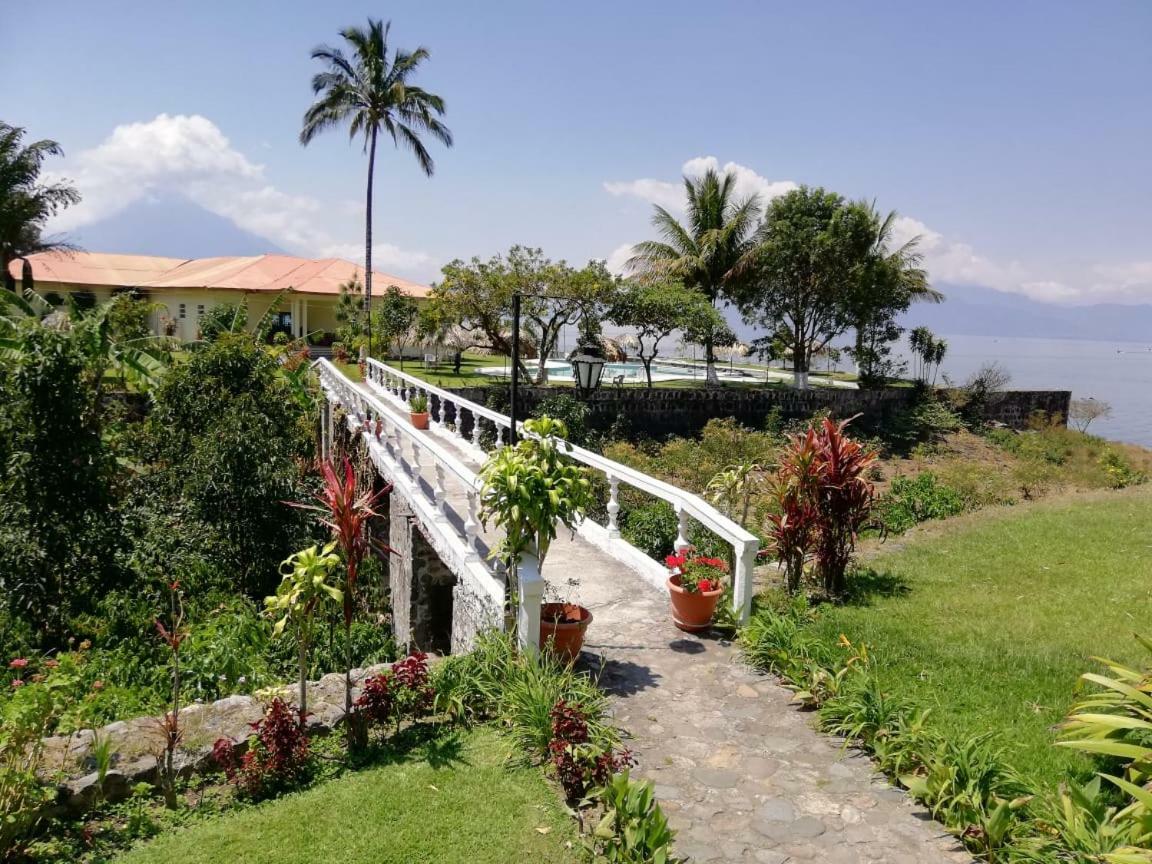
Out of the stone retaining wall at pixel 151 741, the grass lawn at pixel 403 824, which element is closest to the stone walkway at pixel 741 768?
the grass lawn at pixel 403 824

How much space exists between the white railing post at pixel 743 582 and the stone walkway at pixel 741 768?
0.37m

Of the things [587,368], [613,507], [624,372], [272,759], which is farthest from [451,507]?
[624,372]

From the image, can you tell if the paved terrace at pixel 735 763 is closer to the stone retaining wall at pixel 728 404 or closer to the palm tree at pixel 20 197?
the stone retaining wall at pixel 728 404

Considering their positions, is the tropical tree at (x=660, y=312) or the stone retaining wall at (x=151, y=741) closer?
the stone retaining wall at (x=151, y=741)

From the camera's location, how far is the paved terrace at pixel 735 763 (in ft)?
14.8

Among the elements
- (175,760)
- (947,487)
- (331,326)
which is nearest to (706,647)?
(175,760)

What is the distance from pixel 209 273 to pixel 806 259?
34053 millimetres

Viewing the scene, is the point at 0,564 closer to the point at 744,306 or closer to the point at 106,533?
the point at 106,533

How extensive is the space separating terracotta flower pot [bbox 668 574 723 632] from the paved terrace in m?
0.14

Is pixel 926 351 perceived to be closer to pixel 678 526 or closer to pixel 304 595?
pixel 678 526

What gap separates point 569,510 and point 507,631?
120 centimetres

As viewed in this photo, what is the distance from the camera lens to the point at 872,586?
9477 millimetres

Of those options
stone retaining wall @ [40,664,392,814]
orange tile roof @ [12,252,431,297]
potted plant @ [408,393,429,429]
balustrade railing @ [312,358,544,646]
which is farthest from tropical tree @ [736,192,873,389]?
stone retaining wall @ [40,664,392,814]

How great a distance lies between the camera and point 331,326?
1754 inches
